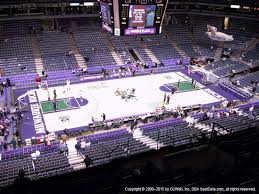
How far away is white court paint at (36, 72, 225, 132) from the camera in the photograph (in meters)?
24.4

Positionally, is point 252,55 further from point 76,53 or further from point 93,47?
point 76,53

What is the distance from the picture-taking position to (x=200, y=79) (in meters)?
34.6

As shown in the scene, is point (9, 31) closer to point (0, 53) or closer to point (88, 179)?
point (0, 53)

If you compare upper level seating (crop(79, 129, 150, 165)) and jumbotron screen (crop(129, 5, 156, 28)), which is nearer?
upper level seating (crop(79, 129, 150, 165))

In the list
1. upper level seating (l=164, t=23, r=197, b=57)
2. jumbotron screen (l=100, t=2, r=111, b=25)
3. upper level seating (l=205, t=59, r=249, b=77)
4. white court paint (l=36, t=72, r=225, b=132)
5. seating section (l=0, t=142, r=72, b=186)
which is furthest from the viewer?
upper level seating (l=164, t=23, r=197, b=57)

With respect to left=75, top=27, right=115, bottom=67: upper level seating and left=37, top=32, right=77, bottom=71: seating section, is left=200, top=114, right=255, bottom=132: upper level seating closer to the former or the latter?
left=75, top=27, right=115, bottom=67: upper level seating

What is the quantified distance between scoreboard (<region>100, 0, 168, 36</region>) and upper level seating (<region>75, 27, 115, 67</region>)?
1428cm

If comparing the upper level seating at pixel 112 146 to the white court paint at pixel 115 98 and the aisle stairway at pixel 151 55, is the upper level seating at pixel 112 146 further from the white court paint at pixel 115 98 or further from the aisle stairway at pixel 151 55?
the aisle stairway at pixel 151 55

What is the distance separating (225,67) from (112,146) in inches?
919

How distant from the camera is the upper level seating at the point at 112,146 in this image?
16891 mm

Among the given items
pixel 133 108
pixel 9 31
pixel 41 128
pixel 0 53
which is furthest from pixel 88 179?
pixel 9 31

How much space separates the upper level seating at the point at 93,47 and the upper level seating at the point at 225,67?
11.7 m

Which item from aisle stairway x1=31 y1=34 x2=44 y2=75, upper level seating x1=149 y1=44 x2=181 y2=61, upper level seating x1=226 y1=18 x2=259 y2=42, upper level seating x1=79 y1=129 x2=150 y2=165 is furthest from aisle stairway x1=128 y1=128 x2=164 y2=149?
upper level seating x1=226 y1=18 x2=259 y2=42

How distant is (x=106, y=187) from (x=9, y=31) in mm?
34163
